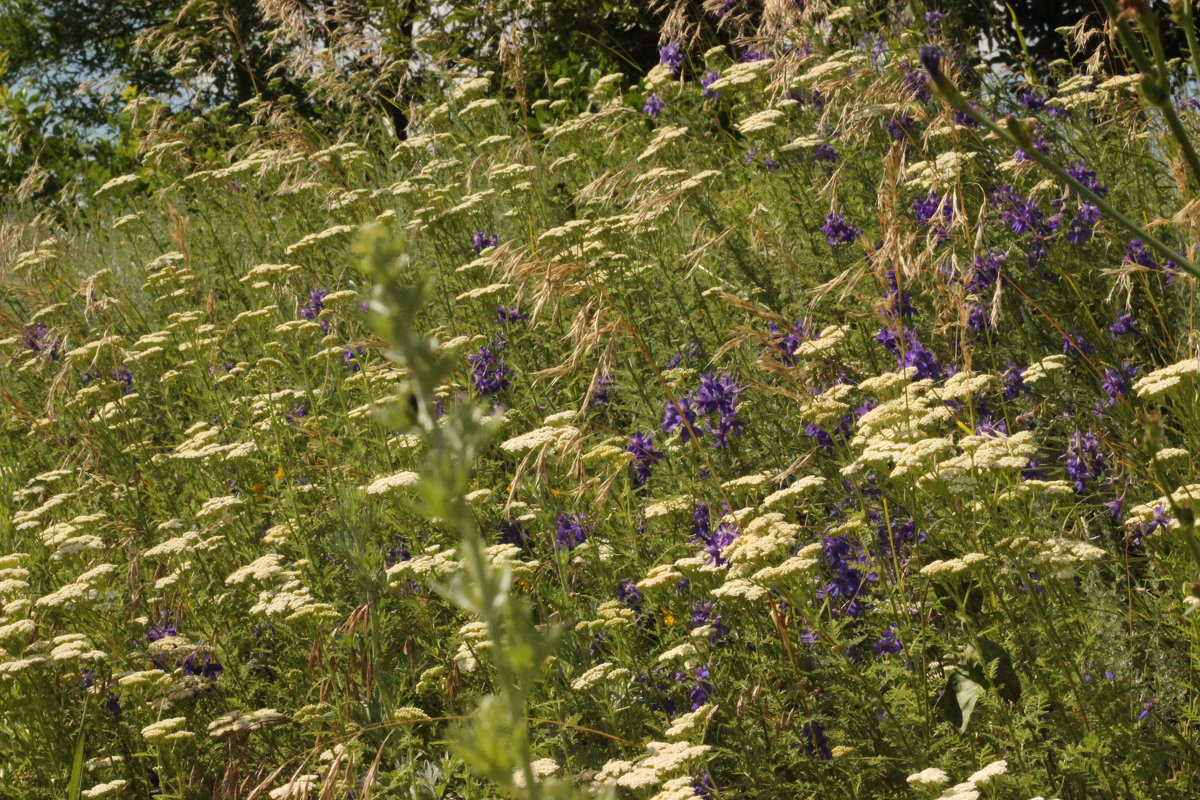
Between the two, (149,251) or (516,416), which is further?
(149,251)

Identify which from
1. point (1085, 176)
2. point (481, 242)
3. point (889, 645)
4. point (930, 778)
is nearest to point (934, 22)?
point (1085, 176)

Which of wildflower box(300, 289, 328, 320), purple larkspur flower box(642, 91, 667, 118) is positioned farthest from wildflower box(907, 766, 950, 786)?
purple larkspur flower box(642, 91, 667, 118)

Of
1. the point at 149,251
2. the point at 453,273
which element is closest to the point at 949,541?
the point at 453,273

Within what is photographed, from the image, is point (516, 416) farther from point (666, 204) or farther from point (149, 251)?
point (149, 251)

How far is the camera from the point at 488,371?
4633 millimetres

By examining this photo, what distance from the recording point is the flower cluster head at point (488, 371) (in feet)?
15.0

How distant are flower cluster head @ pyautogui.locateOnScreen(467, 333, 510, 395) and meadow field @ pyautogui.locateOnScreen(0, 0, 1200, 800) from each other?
0.07 ft

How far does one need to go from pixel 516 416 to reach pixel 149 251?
5.30 meters

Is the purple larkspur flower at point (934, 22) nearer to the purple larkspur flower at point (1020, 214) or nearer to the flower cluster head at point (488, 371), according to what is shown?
the purple larkspur flower at point (1020, 214)

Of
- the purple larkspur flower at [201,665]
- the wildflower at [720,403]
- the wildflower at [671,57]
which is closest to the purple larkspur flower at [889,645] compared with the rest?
Result: the wildflower at [720,403]

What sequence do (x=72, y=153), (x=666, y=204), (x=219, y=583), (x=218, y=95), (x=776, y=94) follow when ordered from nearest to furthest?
1. (x=666, y=204)
2. (x=219, y=583)
3. (x=776, y=94)
4. (x=72, y=153)
5. (x=218, y=95)

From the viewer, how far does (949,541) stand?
3.16 meters

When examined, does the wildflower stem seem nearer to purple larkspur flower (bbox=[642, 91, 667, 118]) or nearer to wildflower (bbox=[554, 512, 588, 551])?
wildflower (bbox=[554, 512, 588, 551])

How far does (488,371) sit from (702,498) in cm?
148
